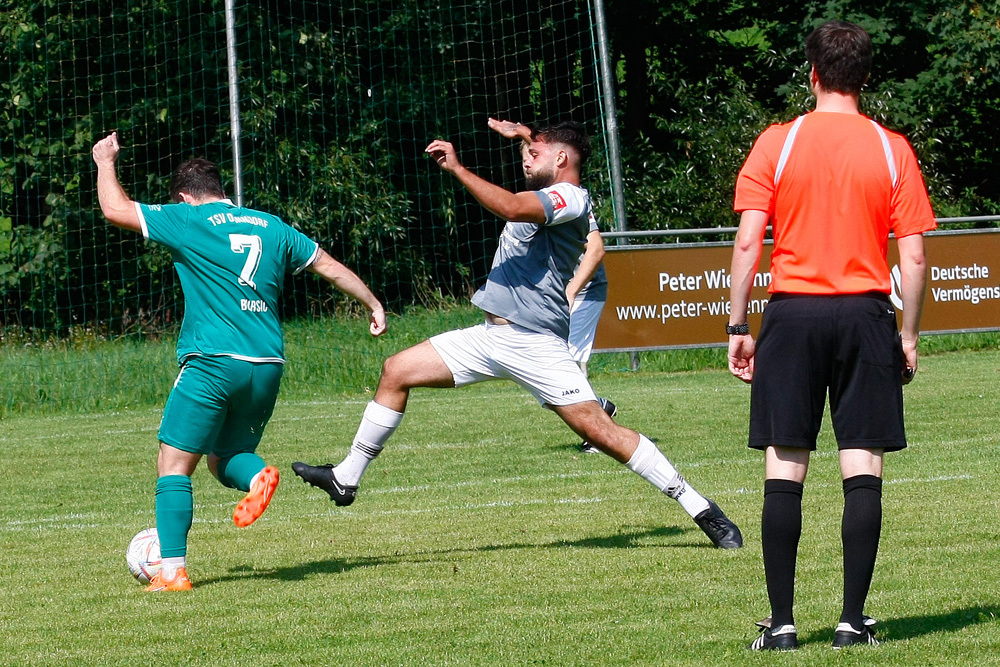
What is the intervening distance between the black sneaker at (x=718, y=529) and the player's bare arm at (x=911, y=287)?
6.87 feet

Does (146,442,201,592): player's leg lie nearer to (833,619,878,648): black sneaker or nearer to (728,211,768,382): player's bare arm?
(728,211,768,382): player's bare arm

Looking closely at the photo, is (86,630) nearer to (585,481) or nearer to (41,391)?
(585,481)

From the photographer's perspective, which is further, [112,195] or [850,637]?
[112,195]

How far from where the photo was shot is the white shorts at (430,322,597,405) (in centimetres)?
668

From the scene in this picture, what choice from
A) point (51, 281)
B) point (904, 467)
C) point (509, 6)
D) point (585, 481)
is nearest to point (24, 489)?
point (585, 481)

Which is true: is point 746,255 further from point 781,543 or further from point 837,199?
point 781,543

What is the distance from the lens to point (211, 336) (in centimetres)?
621

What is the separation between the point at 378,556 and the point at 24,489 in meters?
3.93

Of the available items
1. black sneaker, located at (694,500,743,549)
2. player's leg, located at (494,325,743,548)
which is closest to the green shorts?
player's leg, located at (494,325,743,548)

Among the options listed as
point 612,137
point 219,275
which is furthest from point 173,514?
point 612,137

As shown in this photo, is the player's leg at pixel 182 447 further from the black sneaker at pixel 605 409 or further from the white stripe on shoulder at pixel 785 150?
the black sneaker at pixel 605 409

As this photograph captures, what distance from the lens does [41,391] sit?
16.0m

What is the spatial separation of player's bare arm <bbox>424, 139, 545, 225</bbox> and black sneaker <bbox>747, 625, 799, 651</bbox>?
6.61ft

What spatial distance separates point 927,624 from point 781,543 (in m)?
0.73
